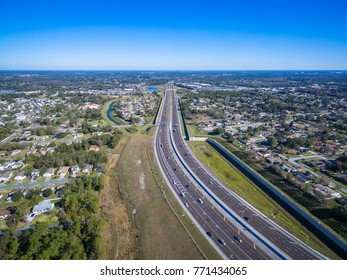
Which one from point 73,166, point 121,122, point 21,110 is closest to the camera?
point 73,166

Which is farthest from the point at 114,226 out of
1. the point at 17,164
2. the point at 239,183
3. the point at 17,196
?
the point at 17,164

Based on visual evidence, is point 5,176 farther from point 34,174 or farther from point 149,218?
point 149,218

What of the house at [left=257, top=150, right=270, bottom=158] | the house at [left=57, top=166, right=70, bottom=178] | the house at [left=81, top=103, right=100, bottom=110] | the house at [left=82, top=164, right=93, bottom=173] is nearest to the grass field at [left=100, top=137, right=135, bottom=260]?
the house at [left=82, top=164, right=93, bottom=173]

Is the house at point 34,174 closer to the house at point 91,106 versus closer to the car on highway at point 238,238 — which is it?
the car on highway at point 238,238

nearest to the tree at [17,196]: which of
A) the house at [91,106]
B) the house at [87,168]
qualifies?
the house at [87,168]

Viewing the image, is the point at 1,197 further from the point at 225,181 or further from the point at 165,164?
the point at 225,181

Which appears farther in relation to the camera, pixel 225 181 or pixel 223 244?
pixel 225 181

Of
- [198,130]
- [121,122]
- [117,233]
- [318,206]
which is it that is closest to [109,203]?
[117,233]
